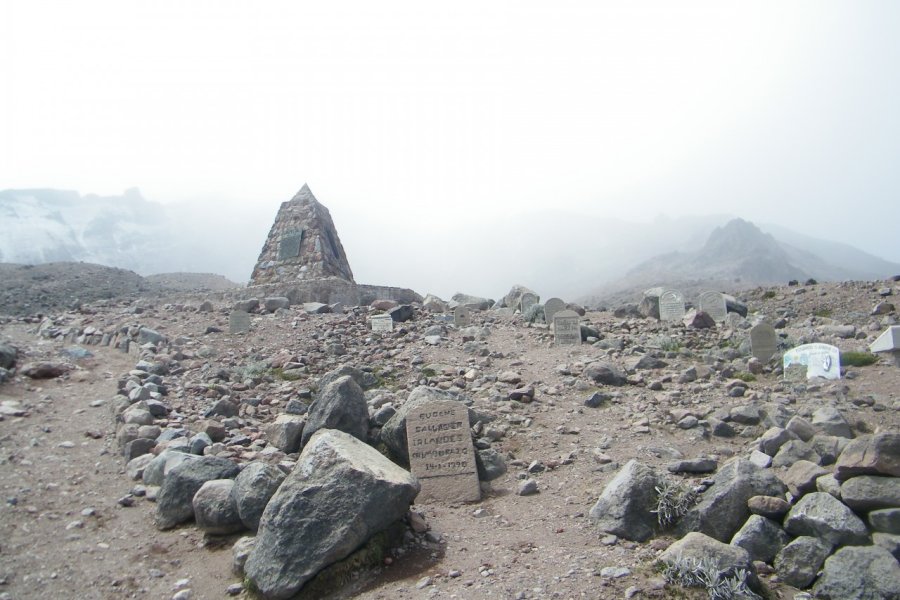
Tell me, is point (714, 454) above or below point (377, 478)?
below

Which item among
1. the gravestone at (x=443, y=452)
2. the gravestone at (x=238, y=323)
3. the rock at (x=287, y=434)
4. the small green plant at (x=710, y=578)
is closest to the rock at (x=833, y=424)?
the small green plant at (x=710, y=578)

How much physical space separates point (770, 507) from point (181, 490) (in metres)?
4.93

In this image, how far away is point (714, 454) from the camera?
5969 mm

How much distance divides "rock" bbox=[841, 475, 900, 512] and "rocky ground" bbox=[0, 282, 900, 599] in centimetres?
76

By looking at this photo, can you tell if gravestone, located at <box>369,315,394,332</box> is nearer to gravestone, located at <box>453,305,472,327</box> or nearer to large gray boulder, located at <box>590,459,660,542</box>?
gravestone, located at <box>453,305,472,327</box>

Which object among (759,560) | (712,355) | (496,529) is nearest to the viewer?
(759,560)

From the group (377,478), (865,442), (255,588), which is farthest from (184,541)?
Result: (865,442)

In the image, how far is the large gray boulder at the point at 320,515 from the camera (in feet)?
14.3

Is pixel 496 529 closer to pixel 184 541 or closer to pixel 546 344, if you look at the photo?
pixel 184 541

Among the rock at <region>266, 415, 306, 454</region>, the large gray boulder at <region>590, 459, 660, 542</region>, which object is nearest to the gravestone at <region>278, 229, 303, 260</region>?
the rock at <region>266, 415, 306, 454</region>

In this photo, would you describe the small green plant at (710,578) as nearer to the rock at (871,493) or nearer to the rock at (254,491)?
the rock at (871,493)

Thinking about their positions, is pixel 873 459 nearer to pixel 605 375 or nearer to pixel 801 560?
pixel 801 560

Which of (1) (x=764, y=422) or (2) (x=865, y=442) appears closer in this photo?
(2) (x=865, y=442)

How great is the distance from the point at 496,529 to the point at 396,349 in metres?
A: 6.36
